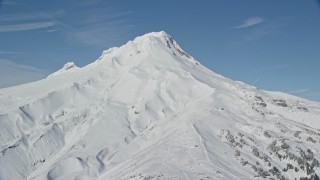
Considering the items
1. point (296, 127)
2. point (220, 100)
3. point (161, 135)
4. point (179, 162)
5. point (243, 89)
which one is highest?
point (243, 89)

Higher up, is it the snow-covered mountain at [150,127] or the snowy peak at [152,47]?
the snowy peak at [152,47]

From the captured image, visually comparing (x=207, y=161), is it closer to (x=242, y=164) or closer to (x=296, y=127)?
(x=242, y=164)

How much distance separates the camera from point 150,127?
116 m

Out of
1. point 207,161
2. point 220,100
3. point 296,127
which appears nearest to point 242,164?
point 207,161

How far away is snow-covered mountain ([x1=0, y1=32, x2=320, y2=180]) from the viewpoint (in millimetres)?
90250

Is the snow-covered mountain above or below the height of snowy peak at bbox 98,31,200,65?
below

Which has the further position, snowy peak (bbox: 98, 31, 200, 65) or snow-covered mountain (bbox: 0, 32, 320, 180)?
snowy peak (bbox: 98, 31, 200, 65)

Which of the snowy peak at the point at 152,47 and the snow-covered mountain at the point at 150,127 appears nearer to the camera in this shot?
the snow-covered mountain at the point at 150,127

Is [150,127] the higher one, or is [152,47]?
[152,47]

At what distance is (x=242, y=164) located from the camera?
88.9 metres

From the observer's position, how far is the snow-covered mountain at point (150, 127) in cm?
9025

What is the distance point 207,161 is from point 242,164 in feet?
25.5

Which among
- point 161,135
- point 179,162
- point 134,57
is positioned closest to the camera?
point 179,162

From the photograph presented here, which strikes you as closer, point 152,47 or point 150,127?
point 150,127
